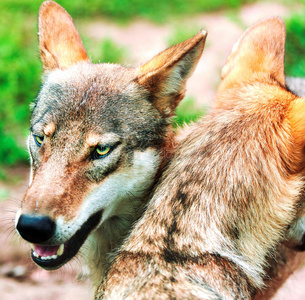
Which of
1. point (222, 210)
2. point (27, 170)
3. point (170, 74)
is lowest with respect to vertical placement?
point (27, 170)

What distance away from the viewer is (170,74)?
131 inches

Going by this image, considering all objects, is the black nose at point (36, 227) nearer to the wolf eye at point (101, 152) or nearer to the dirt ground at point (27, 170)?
the wolf eye at point (101, 152)

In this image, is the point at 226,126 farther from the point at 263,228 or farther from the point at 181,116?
the point at 181,116

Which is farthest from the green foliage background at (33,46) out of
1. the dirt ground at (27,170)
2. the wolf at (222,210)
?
the wolf at (222,210)

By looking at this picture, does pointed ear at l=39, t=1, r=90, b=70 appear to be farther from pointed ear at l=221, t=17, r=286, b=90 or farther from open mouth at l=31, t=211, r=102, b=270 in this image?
open mouth at l=31, t=211, r=102, b=270

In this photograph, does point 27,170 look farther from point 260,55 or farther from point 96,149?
point 260,55

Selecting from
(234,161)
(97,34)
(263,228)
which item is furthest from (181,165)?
(97,34)

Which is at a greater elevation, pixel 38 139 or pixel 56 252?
pixel 38 139

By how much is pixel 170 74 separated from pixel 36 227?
1.45 metres

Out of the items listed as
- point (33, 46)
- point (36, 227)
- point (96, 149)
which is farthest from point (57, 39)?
point (33, 46)

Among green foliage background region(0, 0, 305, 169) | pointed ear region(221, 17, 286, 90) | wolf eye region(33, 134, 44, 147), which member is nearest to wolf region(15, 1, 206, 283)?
wolf eye region(33, 134, 44, 147)

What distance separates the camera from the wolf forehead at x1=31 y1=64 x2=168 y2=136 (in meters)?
3.16

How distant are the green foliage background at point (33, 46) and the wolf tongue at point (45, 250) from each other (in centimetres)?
292

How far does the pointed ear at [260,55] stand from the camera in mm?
3354
